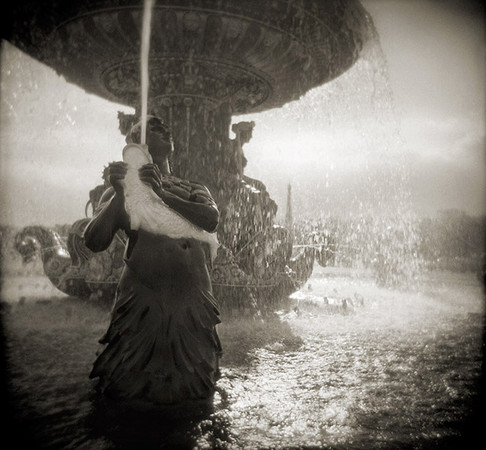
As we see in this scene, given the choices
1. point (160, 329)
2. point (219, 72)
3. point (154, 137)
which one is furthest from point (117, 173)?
point (219, 72)

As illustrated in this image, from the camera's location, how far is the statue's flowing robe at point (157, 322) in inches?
86.1

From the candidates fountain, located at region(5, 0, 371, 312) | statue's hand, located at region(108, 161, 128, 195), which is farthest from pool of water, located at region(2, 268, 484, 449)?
fountain, located at region(5, 0, 371, 312)

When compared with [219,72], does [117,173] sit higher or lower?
lower

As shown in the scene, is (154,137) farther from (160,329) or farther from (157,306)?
(160,329)

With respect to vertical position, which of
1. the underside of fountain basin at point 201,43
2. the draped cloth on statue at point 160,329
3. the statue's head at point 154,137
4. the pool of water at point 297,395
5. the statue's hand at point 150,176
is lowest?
the pool of water at point 297,395

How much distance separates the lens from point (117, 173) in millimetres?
2279

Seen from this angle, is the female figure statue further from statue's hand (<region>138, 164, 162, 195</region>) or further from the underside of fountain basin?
the underside of fountain basin

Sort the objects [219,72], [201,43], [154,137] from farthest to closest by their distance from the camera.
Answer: [219,72] → [201,43] → [154,137]

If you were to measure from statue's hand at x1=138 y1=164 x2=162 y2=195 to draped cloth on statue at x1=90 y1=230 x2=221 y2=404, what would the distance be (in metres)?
0.28

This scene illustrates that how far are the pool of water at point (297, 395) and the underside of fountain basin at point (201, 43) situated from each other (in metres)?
3.08

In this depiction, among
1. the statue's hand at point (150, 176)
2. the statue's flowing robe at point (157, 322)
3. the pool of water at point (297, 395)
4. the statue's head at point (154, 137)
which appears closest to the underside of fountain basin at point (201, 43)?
the statue's head at point (154, 137)

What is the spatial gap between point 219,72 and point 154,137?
2643 millimetres

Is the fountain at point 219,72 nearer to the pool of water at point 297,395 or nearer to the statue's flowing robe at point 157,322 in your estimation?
the pool of water at point 297,395

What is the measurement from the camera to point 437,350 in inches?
142
